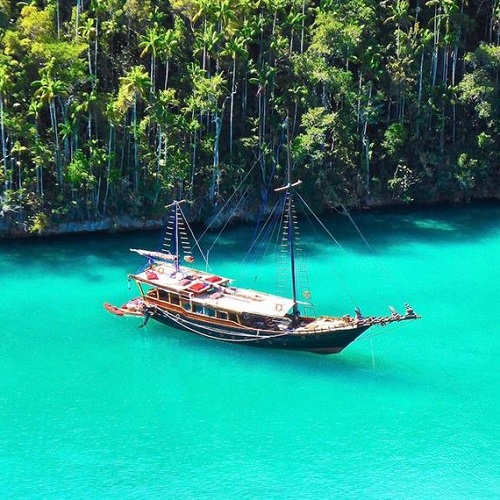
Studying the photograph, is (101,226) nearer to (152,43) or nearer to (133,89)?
(133,89)

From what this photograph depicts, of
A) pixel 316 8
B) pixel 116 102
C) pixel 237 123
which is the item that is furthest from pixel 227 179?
pixel 316 8

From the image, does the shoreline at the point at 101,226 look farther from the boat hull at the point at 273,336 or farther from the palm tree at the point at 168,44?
the boat hull at the point at 273,336

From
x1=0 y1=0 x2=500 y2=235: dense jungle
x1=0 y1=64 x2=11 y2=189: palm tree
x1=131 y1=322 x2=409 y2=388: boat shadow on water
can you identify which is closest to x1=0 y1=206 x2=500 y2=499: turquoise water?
x1=131 y1=322 x2=409 y2=388: boat shadow on water

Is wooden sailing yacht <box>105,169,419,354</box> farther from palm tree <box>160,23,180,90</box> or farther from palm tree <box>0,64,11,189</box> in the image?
palm tree <box>160,23,180,90</box>

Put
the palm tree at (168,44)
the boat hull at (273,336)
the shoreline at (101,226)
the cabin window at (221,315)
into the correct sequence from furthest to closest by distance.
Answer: the shoreline at (101,226) → the palm tree at (168,44) → the cabin window at (221,315) → the boat hull at (273,336)

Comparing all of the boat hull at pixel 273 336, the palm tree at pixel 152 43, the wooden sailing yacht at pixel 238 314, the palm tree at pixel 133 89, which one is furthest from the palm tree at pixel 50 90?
the boat hull at pixel 273 336

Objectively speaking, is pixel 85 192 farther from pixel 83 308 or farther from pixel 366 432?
pixel 366 432
